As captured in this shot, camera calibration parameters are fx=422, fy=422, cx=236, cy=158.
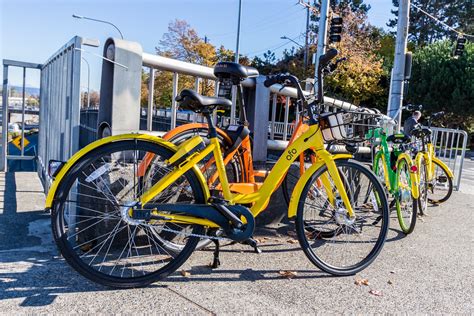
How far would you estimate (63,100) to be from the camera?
371cm

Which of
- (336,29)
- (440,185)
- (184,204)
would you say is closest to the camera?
(184,204)

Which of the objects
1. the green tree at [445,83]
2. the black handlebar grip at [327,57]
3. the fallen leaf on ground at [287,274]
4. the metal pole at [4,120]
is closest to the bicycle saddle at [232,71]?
the black handlebar grip at [327,57]

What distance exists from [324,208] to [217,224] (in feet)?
3.17

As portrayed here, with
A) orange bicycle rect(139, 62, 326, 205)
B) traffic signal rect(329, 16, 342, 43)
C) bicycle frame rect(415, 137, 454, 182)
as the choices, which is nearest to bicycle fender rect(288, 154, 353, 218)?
orange bicycle rect(139, 62, 326, 205)

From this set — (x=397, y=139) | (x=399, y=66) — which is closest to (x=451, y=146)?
(x=399, y=66)

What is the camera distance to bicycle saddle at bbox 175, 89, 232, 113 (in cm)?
275

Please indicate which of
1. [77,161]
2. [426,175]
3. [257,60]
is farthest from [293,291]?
[257,60]

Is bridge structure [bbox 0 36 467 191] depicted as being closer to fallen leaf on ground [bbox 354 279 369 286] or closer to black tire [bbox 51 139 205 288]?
black tire [bbox 51 139 205 288]

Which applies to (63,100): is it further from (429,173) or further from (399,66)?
(399,66)

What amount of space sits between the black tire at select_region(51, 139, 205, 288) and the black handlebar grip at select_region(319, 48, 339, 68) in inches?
50.9

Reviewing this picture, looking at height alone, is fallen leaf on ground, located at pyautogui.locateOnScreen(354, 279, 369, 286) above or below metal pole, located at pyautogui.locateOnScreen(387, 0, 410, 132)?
below

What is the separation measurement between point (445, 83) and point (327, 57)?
28803mm

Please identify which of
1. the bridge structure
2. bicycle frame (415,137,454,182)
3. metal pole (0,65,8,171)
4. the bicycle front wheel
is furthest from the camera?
metal pole (0,65,8,171)

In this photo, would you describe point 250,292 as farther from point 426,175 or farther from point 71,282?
point 426,175
